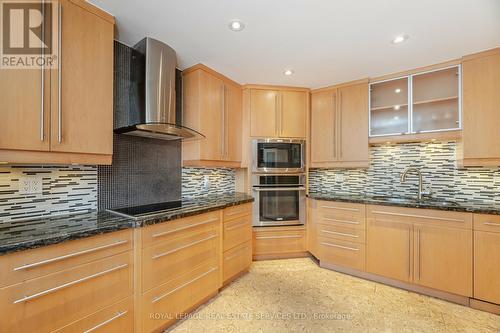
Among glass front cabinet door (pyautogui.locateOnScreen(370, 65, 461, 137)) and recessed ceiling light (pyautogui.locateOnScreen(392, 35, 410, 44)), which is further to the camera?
glass front cabinet door (pyautogui.locateOnScreen(370, 65, 461, 137))

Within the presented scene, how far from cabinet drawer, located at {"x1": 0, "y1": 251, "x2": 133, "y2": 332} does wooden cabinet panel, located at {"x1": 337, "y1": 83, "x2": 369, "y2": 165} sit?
8.37 ft

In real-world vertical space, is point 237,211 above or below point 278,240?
above

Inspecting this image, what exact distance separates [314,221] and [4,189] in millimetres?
2849

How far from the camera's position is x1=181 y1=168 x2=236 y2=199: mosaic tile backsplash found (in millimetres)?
2564

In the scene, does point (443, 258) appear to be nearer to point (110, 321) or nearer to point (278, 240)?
point (278, 240)

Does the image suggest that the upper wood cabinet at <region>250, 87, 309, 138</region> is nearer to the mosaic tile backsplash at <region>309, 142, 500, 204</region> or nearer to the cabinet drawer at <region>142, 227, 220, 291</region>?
the mosaic tile backsplash at <region>309, 142, 500, 204</region>

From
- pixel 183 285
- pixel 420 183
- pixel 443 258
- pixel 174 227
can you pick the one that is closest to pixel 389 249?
pixel 443 258

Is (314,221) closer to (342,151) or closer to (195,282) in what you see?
(342,151)

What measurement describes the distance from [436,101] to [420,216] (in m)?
1.24

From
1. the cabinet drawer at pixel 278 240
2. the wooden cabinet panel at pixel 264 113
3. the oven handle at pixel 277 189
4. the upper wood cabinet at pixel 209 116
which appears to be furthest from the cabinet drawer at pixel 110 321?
the wooden cabinet panel at pixel 264 113

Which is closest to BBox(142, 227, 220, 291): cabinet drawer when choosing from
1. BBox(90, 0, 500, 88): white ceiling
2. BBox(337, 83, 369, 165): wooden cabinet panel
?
BBox(90, 0, 500, 88): white ceiling

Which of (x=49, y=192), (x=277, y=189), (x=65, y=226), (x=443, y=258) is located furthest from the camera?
(x=277, y=189)

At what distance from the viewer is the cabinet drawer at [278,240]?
2.85m

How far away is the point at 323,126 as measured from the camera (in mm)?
2959
